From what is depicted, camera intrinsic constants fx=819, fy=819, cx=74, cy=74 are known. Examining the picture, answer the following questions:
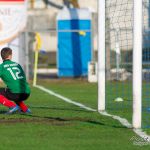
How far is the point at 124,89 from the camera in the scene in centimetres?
2414

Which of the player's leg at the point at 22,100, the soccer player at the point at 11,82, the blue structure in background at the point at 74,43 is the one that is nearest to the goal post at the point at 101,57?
the player's leg at the point at 22,100

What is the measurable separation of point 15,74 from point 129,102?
4.63m

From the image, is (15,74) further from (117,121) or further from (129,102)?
(129,102)

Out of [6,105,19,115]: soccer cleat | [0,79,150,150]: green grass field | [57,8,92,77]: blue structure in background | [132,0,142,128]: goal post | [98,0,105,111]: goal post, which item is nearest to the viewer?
[0,79,150,150]: green grass field

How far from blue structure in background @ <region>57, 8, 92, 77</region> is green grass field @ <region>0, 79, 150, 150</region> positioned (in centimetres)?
1233

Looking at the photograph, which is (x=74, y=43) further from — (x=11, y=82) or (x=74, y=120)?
(x=74, y=120)

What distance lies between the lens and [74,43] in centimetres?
3069

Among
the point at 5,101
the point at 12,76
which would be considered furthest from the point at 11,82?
the point at 5,101

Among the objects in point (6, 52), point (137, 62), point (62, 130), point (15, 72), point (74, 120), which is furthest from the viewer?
point (15, 72)

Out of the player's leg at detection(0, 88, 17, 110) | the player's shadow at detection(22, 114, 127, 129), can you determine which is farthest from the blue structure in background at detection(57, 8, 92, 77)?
the player's shadow at detection(22, 114, 127, 129)

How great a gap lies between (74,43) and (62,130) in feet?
59.2

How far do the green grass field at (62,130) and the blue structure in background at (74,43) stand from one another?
12327 mm

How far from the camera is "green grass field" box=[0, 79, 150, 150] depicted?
36.5 ft

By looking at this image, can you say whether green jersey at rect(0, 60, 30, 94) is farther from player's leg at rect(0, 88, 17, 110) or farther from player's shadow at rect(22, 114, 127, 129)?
player's shadow at rect(22, 114, 127, 129)
